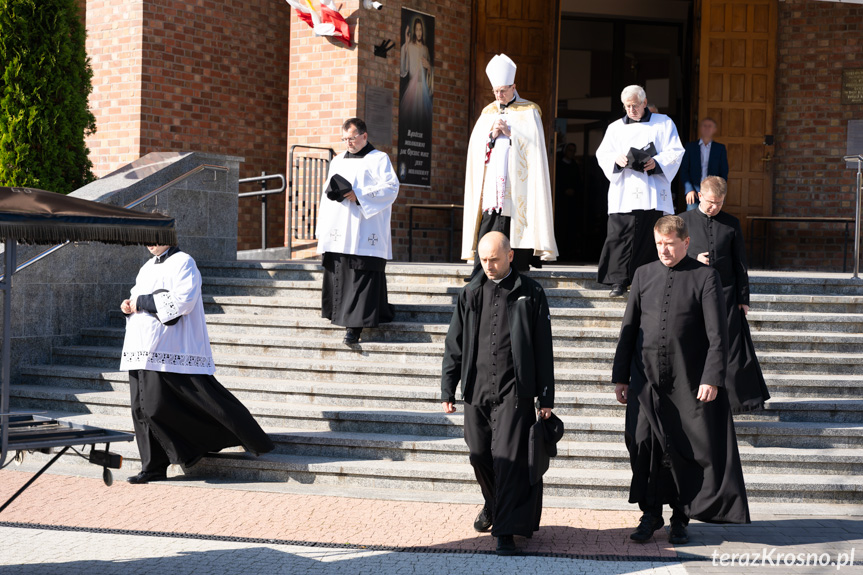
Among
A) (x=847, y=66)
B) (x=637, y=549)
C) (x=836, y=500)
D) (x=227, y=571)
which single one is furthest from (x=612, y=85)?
(x=227, y=571)

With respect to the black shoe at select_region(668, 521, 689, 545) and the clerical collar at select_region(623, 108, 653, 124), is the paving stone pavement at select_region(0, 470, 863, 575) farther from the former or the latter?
the clerical collar at select_region(623, 108, 653, 124)

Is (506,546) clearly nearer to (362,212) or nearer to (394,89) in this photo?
(362,212)

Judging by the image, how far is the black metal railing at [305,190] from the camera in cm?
1280

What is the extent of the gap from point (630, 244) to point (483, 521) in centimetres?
361

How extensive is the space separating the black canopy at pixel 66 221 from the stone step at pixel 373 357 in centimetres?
330

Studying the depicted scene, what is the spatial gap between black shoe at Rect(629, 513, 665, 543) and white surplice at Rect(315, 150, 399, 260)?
366 cm

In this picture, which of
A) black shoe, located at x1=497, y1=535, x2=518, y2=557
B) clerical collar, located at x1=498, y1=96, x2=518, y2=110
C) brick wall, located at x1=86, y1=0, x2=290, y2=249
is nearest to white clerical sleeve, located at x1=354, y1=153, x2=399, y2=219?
clerical collar, located at x1=498, y1=96, x2=518, y2=110

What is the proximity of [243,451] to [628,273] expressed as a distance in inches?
141

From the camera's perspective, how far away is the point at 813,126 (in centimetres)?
1410

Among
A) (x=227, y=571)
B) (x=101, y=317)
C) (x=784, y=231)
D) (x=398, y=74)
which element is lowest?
(x=227, y=571)

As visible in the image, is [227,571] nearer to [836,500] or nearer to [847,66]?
[836,500]

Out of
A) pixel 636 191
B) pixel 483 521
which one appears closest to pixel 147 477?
pixel 483 521

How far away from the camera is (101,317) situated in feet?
32.4

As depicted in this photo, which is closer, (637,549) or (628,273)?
(637,549)
